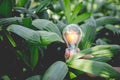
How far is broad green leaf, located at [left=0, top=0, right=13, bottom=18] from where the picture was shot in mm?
1476

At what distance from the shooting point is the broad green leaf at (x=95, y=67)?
4.16 ft

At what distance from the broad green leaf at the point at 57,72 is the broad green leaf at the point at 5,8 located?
405mm

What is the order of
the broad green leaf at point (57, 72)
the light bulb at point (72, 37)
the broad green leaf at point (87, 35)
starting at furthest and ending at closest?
the broad green leaf at point (87, 35)
the light bulb at point (72, 37)
the broad green leaf at point (57, 72)

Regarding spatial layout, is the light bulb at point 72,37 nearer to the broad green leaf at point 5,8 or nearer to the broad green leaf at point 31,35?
the broad green leaf at point 31,35

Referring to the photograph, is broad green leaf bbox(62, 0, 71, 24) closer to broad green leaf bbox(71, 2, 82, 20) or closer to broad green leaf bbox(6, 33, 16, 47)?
broad green leaf bbox(71, 2, 82, 20)

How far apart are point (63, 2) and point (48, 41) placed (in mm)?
364

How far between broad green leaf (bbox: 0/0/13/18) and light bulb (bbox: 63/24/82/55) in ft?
1.01

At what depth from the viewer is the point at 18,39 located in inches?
58.1

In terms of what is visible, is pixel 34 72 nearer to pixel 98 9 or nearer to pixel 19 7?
pixel 19 7

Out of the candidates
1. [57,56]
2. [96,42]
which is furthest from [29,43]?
[96,42]

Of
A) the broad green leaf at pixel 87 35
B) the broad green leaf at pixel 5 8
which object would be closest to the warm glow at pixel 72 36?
the broad green leaf at pixel 87 35

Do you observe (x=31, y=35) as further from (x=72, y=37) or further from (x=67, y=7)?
(x=67, y=7)

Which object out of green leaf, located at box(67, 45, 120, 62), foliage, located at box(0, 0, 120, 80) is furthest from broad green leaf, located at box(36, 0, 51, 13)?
green leaf, located at box(67, 45, 120, 62)

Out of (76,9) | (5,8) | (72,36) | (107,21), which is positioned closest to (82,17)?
(76,9)
